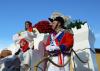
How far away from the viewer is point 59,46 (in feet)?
18.0

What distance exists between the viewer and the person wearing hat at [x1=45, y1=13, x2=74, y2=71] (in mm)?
5434

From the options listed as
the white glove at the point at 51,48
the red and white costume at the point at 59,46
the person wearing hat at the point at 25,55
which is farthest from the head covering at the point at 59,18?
the person wearing hat at the point at 25,55

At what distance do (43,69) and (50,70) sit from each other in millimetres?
365

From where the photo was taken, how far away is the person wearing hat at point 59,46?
543cm

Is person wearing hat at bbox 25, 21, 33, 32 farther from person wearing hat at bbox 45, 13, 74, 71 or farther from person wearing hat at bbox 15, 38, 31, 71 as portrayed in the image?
person wearing hat at bbox 45, 13, 74, 71

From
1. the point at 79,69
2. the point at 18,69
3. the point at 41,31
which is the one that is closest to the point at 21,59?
the point at 18,69

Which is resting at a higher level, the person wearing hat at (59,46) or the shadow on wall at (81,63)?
the person wearing hat at (59,46)

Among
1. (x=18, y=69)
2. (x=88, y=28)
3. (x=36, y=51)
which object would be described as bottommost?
(x=18, y=69)

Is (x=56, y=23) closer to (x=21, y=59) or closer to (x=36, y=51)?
(x=36, y=51)

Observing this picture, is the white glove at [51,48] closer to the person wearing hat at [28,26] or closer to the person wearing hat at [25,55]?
the person wearing hat at [25,55]

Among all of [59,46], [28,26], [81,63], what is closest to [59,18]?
[59,46]

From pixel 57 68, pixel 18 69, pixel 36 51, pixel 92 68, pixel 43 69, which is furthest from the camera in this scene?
pixel 18 69

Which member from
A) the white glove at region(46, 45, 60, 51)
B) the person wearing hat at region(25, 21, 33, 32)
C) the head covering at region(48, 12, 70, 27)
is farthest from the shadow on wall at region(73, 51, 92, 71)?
the person wearing hat at region(25, 21, 33, 32)

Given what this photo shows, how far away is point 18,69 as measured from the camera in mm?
7492
